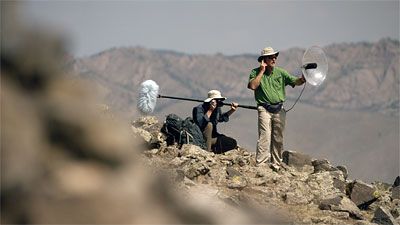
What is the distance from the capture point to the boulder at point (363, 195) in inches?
567

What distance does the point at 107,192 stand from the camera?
1.76 meters

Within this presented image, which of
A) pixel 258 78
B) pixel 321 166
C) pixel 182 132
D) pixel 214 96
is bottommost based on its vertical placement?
pixel 321 166

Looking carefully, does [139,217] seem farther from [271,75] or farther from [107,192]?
[271,75]

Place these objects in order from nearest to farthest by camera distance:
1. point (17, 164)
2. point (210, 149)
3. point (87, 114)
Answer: point (17, 164), point (87, 114), point (210, 149)

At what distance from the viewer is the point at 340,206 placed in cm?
1262

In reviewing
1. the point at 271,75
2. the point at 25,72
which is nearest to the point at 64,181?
the point at 25,72

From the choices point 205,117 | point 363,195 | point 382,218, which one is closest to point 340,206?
point 382,218

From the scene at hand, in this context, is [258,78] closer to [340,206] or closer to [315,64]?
[315,64]

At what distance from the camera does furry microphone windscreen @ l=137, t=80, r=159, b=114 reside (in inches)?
690

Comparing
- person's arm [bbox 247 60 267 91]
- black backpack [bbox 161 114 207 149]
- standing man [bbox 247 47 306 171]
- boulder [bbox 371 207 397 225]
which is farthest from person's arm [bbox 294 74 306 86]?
boulder [bbox 371 207 397 225]

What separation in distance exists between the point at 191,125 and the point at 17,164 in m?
13.8

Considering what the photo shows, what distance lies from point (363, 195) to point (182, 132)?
5.15 metres

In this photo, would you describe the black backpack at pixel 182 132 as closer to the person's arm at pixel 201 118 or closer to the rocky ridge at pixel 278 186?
the person's arm at pixel 201 118

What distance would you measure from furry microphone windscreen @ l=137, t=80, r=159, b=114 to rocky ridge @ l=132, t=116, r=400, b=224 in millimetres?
1656
